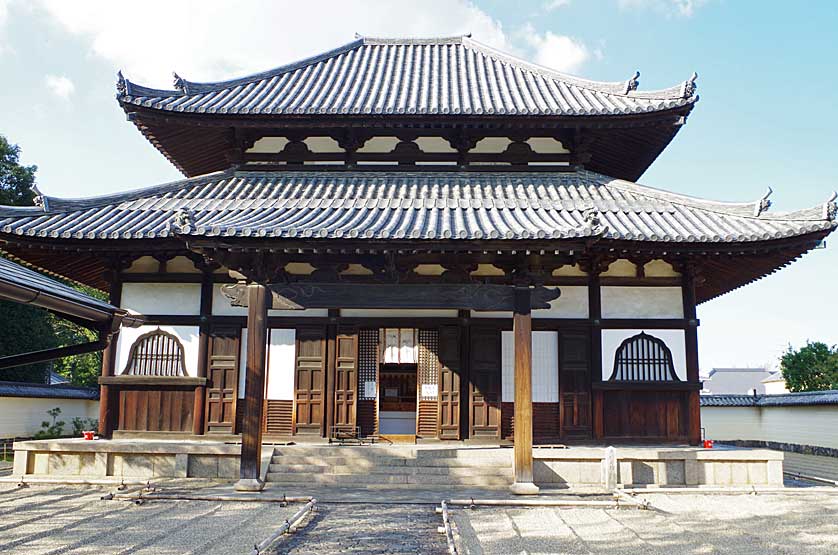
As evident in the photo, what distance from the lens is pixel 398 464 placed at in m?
12.3

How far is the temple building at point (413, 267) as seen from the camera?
38.5 feet

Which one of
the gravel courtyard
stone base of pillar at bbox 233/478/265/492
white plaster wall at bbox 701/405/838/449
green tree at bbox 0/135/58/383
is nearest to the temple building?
stone base of pillar at bbox 233/478/265/492

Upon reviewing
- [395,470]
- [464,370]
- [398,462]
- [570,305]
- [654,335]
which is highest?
[570,305]

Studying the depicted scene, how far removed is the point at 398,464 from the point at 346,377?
7.86 feet

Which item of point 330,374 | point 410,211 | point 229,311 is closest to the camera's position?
point 410,211

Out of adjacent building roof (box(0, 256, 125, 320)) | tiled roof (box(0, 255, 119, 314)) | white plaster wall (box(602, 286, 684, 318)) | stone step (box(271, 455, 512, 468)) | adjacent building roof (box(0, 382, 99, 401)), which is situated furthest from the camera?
adjacent building roof (box(0, 382, 99, 401))

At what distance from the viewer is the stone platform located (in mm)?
12016

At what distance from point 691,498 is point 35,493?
34.9ft

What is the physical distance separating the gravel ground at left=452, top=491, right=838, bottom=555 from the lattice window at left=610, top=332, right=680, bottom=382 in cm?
309

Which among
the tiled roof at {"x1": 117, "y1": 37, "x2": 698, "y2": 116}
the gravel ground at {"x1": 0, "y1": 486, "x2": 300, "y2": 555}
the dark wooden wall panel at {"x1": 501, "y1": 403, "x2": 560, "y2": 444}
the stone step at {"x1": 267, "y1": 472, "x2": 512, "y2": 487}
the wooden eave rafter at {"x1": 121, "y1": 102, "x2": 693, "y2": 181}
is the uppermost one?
the tiled roof at {"x1": 117, "y1": 37, "x2": 698, "y2": 116}

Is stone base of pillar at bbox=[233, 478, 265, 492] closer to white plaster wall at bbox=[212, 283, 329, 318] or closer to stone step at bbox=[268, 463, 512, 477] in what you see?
stone step at bbox=[268, 463, 512, 477]

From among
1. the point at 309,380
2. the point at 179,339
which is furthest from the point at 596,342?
the point at 179,339

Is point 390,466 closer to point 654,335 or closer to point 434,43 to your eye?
point 654,335

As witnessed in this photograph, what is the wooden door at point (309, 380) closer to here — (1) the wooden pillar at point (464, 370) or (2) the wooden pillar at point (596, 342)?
(1) the wooden pillar at point (464, 370)
